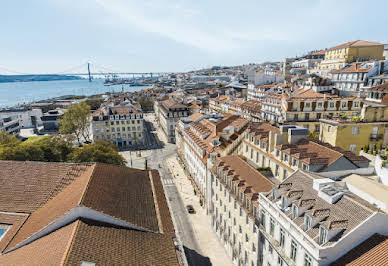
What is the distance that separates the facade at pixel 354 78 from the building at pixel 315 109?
15.6 m

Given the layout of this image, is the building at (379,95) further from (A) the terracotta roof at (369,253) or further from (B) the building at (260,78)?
(B) the building at (260,78)

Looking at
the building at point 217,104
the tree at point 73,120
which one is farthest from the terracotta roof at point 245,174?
the tree at point 73,120

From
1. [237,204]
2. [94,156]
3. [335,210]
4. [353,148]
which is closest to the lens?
[335,210]

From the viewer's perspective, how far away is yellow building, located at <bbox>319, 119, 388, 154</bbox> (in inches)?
1389

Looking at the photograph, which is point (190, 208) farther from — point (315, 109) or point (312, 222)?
point (312, 222)

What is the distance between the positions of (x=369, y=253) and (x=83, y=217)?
22704mm

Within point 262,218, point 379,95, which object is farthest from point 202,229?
point 379,95

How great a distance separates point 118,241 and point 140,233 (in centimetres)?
262

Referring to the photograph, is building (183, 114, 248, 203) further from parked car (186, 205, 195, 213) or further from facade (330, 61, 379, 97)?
facade (330, 61, 379, 97)

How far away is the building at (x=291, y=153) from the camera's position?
2730 centimetres

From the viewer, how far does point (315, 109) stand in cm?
4700

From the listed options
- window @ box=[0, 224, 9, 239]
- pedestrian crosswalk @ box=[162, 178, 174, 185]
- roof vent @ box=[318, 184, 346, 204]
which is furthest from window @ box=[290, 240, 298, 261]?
pedestrian crosswalk @ box=[162, 178, 174, 185]

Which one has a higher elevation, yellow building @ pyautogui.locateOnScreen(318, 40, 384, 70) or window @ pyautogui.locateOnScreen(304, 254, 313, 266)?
yellow building @ pyautogui.locateOnScreen(318, 40, 384, 70)

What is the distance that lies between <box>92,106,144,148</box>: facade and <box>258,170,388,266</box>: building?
79.8m
